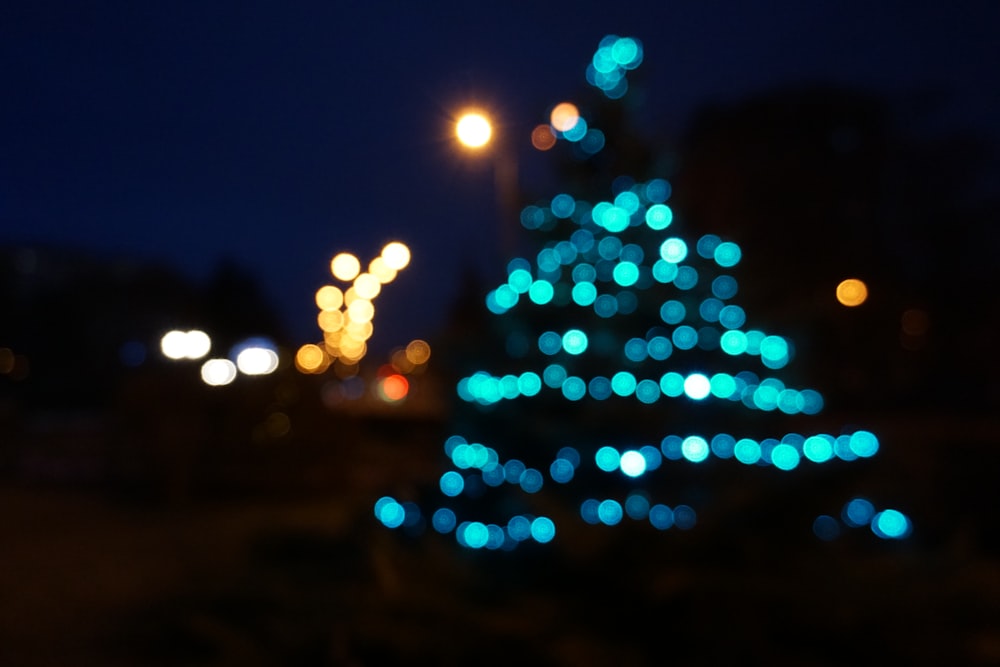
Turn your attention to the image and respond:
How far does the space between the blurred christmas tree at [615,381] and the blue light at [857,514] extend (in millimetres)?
11

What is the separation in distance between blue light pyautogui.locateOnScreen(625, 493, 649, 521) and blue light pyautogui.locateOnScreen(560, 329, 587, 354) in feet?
3.64

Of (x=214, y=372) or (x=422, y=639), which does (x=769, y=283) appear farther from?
(x=214, y=372)

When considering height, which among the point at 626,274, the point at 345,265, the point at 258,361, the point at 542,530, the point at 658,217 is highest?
the point at 345,265

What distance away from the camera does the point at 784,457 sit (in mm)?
5945

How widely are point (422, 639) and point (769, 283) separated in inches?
175

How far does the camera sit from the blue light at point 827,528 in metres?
5.67

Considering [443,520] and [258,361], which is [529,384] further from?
[258,361]

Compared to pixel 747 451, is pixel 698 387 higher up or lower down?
higher up

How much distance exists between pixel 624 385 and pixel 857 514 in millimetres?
1787

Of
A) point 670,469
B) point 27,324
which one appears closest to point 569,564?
point 670,469

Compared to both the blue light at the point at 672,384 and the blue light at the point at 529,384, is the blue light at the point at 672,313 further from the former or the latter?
the blue light at the point at 529,384

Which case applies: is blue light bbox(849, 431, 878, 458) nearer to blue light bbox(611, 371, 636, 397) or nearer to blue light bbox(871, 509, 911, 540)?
blue light bbox(871, 509, 911, 540)

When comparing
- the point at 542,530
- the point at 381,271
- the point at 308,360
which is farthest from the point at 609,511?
the point at 308,360

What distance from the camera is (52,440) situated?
14.0 metres
